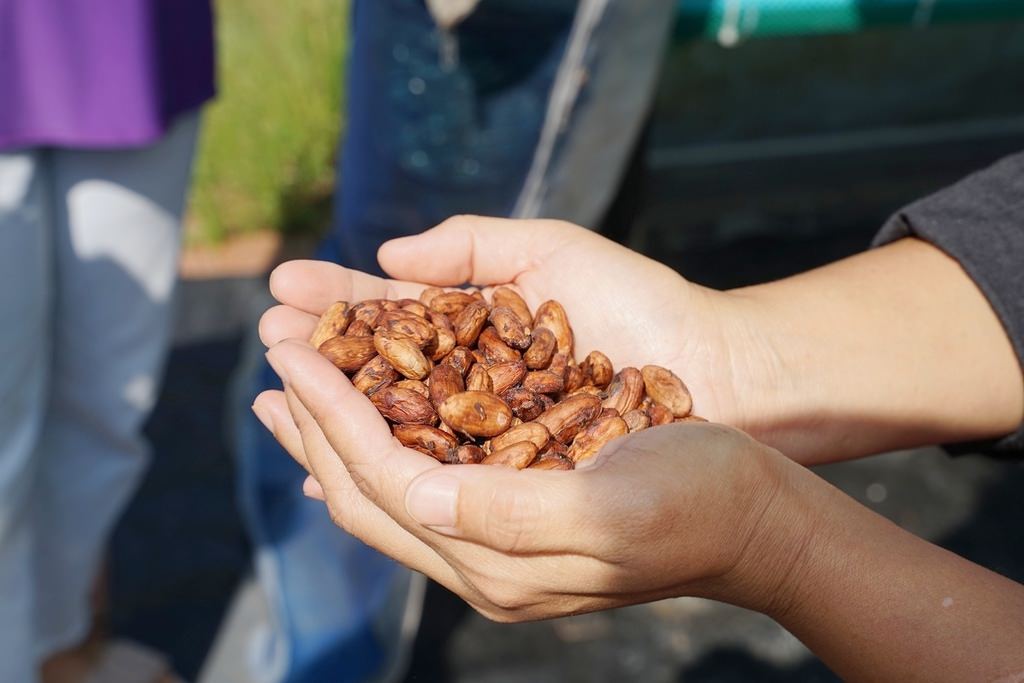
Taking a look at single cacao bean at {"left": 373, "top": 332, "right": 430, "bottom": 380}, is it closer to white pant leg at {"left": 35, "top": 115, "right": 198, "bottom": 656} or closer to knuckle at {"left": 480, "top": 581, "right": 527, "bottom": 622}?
knuckle at {"left": 480, "top": 581, "right": 527, "bottom": 622}

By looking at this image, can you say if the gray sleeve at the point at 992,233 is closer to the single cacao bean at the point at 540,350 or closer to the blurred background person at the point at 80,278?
the single cacao bean at the point at 540,350

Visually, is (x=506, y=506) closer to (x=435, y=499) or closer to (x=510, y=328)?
(x=435, y=499)

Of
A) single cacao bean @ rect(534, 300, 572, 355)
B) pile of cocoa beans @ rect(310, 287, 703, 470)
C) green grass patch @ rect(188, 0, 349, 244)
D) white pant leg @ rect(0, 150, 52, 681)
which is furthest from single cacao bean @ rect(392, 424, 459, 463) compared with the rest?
green grass patch @ rect(188, 0, 349, 244)

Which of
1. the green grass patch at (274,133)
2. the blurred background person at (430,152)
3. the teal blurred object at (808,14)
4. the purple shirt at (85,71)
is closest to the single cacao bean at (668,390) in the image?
the blurred background person at (430,152)

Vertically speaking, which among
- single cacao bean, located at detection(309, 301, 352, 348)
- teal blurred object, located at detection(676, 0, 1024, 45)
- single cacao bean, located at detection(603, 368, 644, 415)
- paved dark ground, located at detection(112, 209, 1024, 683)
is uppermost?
teal blurred object, located at detection(676, 0, 1024, 45)

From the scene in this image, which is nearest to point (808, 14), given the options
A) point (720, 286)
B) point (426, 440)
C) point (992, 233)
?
point (720, 286)

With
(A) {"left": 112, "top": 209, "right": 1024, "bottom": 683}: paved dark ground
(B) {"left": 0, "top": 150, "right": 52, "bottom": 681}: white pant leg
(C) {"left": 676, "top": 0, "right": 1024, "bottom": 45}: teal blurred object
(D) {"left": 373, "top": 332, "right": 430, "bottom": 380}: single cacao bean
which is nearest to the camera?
(D) {"left": 373, "top": 332, "right": 430, "bottom": 380}: single cacao bean

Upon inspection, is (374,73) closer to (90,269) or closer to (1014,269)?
(90,269)
